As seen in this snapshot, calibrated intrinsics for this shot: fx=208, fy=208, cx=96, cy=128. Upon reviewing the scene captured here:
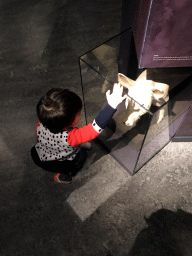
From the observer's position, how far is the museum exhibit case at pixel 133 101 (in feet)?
3.88

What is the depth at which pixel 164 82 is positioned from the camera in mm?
1237

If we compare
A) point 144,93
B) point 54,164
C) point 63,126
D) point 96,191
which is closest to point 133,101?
point 144,93

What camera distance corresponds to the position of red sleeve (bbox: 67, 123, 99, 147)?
1115 mm

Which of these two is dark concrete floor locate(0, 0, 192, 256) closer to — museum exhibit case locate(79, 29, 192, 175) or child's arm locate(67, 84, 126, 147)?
museum exhibit case locate(79, 29, 192, 175)

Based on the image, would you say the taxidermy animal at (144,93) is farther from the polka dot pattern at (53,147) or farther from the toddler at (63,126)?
the polka dot pattern at (53,147)

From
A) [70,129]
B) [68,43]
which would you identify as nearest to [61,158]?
[70,129]

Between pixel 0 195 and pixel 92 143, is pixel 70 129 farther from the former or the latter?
pixel 0 195

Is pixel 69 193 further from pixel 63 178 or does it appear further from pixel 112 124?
pixel 112 124

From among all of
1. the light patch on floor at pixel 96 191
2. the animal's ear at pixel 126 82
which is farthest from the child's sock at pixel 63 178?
the animal's ear at pixel 126 82

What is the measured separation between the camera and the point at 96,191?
1672 mm

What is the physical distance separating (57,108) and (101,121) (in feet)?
0.76

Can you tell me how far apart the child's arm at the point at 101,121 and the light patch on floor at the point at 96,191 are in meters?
0.67

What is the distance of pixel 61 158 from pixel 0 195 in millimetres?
714

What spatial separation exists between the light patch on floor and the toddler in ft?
1.10
